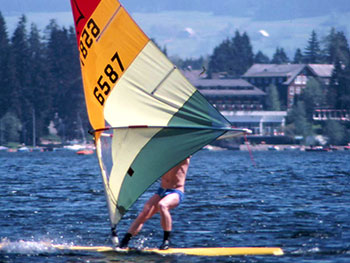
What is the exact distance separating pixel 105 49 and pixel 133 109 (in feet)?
4.35

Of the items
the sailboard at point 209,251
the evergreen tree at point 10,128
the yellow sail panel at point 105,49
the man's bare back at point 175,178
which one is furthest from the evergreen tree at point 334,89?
the man's bare back at point 175,178

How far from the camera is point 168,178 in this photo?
1716 cm

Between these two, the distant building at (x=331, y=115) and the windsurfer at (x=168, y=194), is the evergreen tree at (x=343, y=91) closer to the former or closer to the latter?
the distant building at (x=331, y=115)

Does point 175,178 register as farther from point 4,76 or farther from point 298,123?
point 298,123

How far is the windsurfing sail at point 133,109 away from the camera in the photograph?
16969 millimetres

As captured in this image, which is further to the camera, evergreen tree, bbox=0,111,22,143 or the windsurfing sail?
evergreen tree, bbox=0,111,22,143

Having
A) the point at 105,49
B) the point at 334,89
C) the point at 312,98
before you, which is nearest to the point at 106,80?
the point at 105,49

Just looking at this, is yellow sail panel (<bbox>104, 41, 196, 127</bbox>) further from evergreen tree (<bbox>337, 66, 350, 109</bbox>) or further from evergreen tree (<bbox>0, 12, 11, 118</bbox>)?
evergreen tree (<bbox>337, 66, 350, 109</bbox>)

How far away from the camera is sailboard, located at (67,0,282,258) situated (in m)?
17.0

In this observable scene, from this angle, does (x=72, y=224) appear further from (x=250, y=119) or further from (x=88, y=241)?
(x=250, y=119)

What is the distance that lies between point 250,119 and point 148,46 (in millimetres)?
176835

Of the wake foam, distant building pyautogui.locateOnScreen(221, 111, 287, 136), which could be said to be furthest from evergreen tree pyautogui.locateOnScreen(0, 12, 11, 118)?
the wake foam

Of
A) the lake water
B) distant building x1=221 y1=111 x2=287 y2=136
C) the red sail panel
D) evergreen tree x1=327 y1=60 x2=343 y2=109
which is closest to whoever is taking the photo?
the lake water

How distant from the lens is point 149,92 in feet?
56.9
